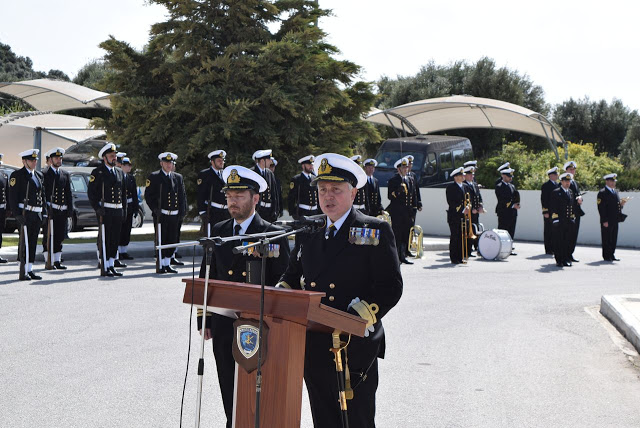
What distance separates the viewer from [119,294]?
12.6m

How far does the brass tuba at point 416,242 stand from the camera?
2019 cm

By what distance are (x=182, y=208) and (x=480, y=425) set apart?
421 inches

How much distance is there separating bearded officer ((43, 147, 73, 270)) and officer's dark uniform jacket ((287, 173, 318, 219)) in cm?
474

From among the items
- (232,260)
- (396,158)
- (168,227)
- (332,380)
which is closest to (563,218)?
(168,227)

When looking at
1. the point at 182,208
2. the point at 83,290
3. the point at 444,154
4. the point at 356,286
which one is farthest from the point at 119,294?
the point at 444,154

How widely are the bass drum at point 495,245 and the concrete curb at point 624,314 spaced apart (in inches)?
282

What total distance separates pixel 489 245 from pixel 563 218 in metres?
1.83

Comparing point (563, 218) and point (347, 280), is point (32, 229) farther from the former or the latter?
point (563, 218)

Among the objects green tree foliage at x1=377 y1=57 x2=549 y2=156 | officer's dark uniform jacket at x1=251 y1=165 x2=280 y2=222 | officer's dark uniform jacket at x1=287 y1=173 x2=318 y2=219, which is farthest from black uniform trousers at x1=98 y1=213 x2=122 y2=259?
green tree foliage at x1=377 y1=57 x2=549 y2=156

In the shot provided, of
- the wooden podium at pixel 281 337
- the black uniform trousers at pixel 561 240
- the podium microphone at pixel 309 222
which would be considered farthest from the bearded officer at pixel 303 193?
the wooden podium at pixel 281 337

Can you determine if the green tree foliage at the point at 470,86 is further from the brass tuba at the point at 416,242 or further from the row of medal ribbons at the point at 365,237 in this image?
the row of medal ribbons at the point at 365,237

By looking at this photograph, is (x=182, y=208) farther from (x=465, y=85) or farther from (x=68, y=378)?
(x=465, y=85)

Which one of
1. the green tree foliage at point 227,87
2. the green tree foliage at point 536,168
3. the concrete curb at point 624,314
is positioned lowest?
the concrete curb at point 624,314

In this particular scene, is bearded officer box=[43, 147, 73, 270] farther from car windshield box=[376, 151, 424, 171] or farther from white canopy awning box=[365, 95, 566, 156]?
white canopy awning box=[365, 95, 566, 156]
